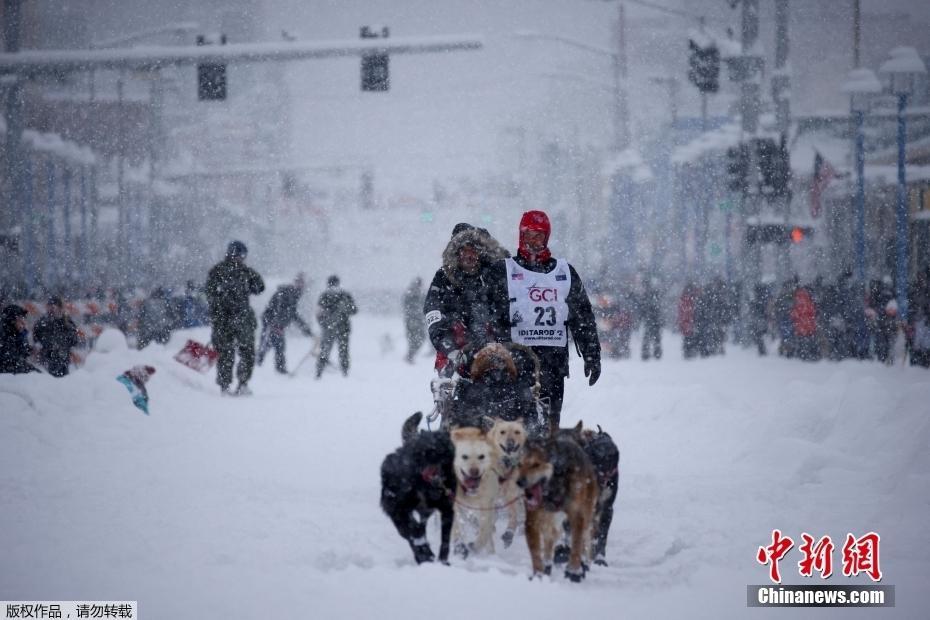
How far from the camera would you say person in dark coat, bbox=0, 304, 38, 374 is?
43.0 feet

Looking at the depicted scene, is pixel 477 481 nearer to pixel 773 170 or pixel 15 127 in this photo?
pixel 773 170

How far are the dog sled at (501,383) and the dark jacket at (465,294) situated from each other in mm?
368

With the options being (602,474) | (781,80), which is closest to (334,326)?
(781,80)

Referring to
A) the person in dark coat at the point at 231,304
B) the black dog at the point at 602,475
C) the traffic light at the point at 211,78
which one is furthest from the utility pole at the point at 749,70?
the black dog at the point at 602,475

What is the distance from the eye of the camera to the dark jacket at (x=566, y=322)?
21.2ft

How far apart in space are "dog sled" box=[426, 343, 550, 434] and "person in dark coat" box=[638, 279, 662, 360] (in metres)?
16.1

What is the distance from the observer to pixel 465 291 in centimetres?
653

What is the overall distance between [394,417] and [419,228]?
7185 centimetres

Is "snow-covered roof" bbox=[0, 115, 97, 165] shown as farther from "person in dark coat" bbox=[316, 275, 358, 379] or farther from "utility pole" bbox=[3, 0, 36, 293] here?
"person in dark coat" bbox=[316, 275, 358, 379]

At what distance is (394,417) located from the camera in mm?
12922

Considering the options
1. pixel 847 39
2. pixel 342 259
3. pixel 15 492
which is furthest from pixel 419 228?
pixel 15 492

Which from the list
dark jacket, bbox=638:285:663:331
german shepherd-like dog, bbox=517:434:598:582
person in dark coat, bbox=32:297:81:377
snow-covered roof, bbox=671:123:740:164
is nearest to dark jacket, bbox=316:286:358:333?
person in dark coat, bbox=32:297:81:377

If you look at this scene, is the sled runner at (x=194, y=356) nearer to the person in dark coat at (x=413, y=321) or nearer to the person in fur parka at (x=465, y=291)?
the person in dark coat at (x=413, y=321)

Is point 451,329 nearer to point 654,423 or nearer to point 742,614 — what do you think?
point 742,614
